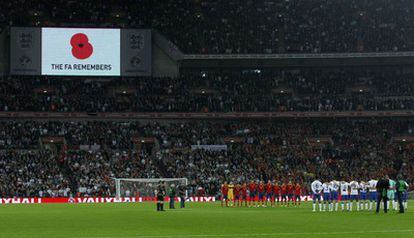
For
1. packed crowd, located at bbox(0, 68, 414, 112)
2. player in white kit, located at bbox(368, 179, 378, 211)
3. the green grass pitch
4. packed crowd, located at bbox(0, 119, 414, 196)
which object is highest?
packed crowd, located at bbox(0, 68, 414, 112)

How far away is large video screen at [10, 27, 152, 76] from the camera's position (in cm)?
8656

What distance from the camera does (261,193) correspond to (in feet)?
194

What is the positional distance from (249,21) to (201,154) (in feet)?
67.7

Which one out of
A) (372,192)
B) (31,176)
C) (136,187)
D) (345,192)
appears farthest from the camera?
(31,176)

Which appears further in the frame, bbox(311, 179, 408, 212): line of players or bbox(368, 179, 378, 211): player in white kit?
bbox(368, 179, 378, 211): player in white kit

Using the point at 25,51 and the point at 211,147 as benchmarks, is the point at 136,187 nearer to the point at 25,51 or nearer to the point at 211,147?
the point at 211,147

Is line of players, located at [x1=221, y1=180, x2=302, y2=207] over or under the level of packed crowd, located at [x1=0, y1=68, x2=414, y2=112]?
under

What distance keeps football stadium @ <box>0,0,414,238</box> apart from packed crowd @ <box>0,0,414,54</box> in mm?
160

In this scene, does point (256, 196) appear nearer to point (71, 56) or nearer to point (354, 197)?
point (354, 197)

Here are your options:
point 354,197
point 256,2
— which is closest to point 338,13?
point 256,2

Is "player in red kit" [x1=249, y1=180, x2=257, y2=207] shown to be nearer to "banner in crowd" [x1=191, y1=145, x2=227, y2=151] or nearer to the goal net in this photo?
the goal net

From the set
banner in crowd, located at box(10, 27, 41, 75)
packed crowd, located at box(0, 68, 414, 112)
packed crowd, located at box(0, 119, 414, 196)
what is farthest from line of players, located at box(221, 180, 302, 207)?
banner in crowd, located at box(10, 27, 41, 75)

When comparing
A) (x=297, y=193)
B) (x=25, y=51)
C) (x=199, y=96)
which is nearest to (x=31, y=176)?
(x=25, y=51)

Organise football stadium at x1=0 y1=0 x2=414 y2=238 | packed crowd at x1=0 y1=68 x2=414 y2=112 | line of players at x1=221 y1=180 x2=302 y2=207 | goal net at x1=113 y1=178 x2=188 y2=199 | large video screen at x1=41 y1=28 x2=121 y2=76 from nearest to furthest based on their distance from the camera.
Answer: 1. line of players at x1=221 y1=180 x2=302 y2=207
2. goal net at x1=113 y1=178 x2=188 y2=199
3. football stadium at x1=0 y1=0 x2=414 y2=238
4. large video screen at x1=41 y1=28 x2=121 y2=76
5. packed crowd at x1=0 y1=68 x2=414 y2=112
